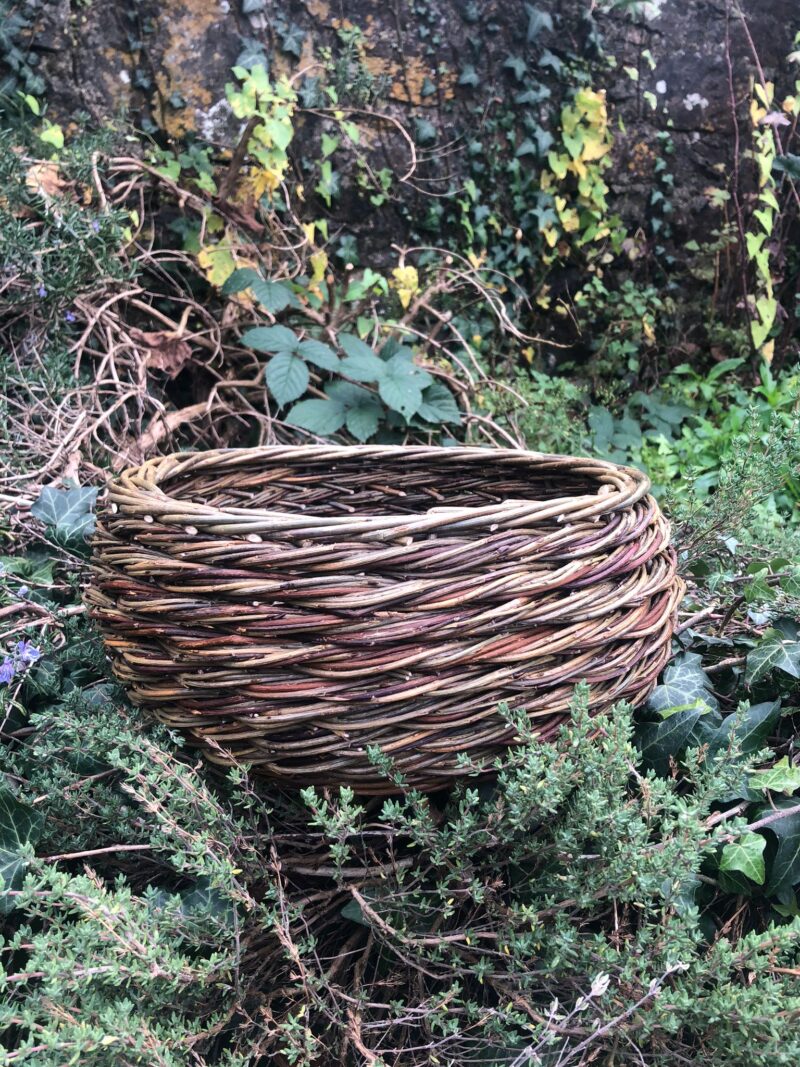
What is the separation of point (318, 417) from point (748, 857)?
1267 millimetres

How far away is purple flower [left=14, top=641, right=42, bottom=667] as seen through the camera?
3.22 feet

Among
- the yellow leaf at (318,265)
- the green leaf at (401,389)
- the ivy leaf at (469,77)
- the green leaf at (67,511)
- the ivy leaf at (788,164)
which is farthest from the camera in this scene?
the ivy leaf at (788,164)

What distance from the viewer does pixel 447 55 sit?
2.42 m

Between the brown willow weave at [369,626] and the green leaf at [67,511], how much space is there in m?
0.38

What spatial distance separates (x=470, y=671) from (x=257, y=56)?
199 cm

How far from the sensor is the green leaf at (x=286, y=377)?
69.6 inches

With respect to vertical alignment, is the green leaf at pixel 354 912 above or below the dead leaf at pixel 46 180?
below

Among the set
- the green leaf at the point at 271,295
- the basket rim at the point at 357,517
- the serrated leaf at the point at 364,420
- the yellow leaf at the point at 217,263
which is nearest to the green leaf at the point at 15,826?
the basket rim at the point at 357,517

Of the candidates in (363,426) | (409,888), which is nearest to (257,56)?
(363,426)

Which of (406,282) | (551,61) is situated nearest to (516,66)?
(551,61)

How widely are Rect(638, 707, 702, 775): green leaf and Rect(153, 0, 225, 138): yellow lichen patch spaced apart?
1.89 m

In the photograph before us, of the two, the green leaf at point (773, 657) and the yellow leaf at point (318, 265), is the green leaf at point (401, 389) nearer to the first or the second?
the yellow leaf at point (318, 265)

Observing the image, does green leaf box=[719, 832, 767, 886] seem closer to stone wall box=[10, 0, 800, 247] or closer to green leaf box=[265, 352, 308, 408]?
green leaf box=[265, 352, 308, 408]

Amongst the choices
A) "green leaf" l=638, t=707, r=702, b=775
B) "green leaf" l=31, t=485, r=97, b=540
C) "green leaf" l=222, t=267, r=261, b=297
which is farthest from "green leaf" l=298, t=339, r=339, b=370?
"green leaf" l=638, t=707, r=702, b=775
